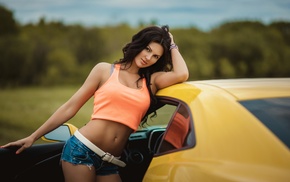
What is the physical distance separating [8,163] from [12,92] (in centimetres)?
3143

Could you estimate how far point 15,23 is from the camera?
154 feet

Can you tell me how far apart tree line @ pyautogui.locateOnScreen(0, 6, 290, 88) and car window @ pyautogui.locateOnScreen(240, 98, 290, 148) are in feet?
114

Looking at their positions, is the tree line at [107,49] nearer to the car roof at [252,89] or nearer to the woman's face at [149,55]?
the woman's face at [149,55]

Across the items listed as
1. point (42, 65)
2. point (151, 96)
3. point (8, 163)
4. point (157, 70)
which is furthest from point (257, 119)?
point (42, 65)

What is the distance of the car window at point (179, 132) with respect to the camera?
2.23 metres

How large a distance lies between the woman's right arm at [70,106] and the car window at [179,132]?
0.75 m

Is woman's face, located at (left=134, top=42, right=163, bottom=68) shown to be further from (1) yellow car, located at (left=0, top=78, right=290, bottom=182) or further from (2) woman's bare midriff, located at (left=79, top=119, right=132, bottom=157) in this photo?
(2) woman's bare midriff, located at (left=79, top=119, right=132, bottom=157)

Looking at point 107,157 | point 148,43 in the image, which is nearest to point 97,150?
point 107,157

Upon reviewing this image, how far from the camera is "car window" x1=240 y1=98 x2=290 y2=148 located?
1959mm

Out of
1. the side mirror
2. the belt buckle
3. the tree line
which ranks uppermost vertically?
the belt buckle

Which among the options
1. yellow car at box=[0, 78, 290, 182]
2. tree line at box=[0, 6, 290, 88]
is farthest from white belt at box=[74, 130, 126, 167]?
tree line at box=[0, 6, 290, 88]

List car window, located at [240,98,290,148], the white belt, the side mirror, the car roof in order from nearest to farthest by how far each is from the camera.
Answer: car window, located at [240,98,290,148], the car roof, the white belt, the side mirror

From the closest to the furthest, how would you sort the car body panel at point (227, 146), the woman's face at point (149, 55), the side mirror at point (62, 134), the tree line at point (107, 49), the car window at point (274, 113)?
the car body panel at point (227, 146) < the car window at point (274, 113) < the woman's face at point (149, 55) < the side mirror at point (62, 134) < the tree line at point (107, 49)

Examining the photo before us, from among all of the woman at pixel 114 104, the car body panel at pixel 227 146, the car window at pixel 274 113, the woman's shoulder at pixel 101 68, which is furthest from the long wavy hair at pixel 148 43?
the car window at pixel 274 113
